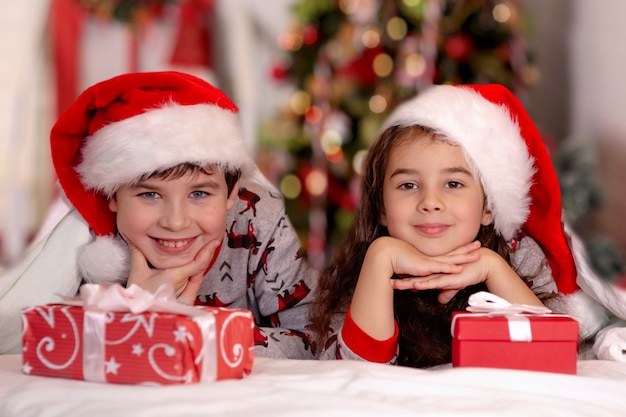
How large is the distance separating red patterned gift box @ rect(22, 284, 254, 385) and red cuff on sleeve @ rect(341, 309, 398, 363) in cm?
23

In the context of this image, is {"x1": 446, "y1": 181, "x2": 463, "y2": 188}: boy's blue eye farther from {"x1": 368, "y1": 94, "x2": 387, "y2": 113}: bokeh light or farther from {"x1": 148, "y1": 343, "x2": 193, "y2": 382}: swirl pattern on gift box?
{"x1": 368, "y1": 94, "x2": 387, "y2": 113}: bokeh light

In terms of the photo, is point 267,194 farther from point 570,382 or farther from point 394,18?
point 394,18

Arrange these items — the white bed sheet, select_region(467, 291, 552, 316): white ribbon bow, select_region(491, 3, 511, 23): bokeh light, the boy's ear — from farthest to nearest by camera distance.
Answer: select_region(491, 3, 511, 23): bokeh light, the boy's ear, select_region(467, 291, 552, 316): white ribbon bow, the white bed sheet

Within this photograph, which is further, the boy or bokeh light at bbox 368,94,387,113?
bokeh light at bbox 368,94,387,113

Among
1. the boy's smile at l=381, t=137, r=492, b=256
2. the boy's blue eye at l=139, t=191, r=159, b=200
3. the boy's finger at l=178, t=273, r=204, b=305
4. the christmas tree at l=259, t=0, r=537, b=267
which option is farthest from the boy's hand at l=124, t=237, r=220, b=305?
the christmas tree at l=259, t=0, r=537, b=267

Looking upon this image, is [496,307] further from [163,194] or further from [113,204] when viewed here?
[113,204]

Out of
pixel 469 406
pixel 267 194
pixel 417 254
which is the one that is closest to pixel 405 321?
pixel 417 254

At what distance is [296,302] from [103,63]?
2.84m

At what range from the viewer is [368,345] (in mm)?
1317

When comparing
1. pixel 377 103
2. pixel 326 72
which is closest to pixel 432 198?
pixel 377 103

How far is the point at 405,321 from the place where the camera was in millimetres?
1462

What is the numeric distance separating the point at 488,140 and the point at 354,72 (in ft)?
6.65

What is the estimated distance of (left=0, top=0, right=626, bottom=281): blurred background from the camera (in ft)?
11.0

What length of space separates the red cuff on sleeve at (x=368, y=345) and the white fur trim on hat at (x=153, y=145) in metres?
0.37
